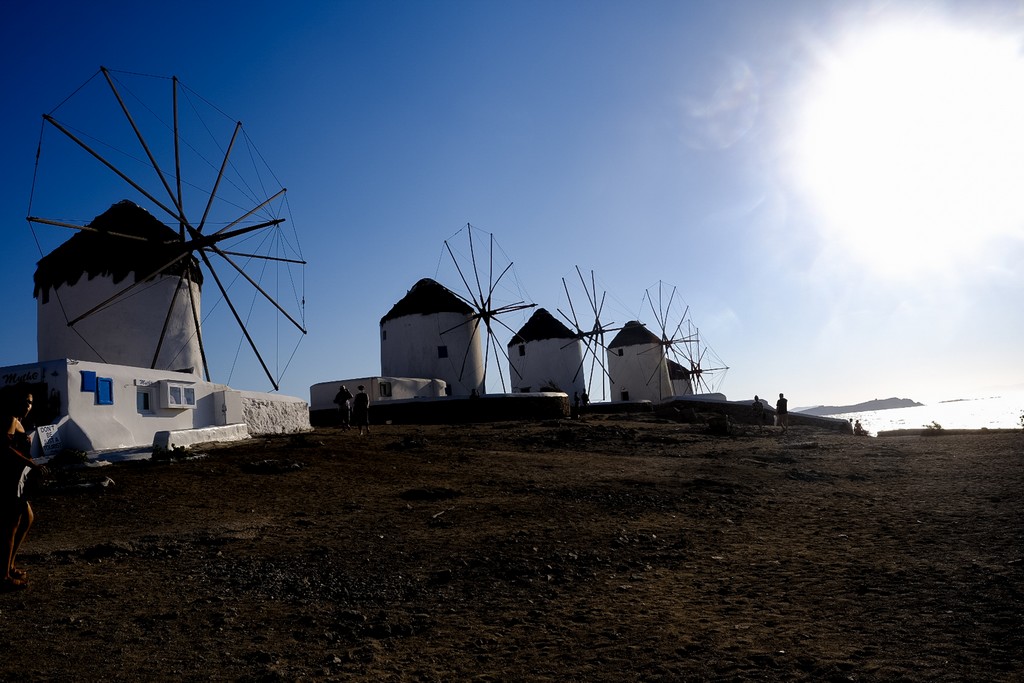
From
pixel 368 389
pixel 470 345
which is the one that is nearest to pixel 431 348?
pixel 470 345

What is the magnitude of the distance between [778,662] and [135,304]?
54.2 ft

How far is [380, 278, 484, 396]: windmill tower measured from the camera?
31.1 m

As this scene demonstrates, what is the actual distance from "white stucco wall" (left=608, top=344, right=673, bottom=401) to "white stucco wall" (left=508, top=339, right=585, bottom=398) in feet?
14.2

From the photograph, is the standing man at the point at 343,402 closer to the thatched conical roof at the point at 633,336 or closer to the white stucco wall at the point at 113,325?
the white stucco wall at the point at 113,325

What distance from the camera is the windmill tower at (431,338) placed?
31.1 m

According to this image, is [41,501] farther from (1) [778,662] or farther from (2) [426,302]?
(2) [426,302]

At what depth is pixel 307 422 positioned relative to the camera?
1920cm

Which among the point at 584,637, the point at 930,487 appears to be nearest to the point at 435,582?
the point at 584,637

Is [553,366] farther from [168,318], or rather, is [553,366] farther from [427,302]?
[168,318]

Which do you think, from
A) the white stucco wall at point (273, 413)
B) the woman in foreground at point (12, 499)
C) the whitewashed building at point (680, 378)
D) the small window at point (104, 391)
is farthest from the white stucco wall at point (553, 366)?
the woman in foreground at point (12, 499)

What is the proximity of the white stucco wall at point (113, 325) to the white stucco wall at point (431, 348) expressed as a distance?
48.9 feet

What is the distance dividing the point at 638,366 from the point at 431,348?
15778mm

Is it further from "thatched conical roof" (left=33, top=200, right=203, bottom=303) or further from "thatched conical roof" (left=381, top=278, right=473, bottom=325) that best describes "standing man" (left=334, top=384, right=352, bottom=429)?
"thatched conical roof" (left=381, top=278, right=473, bottom=325)

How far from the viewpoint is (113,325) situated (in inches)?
629
